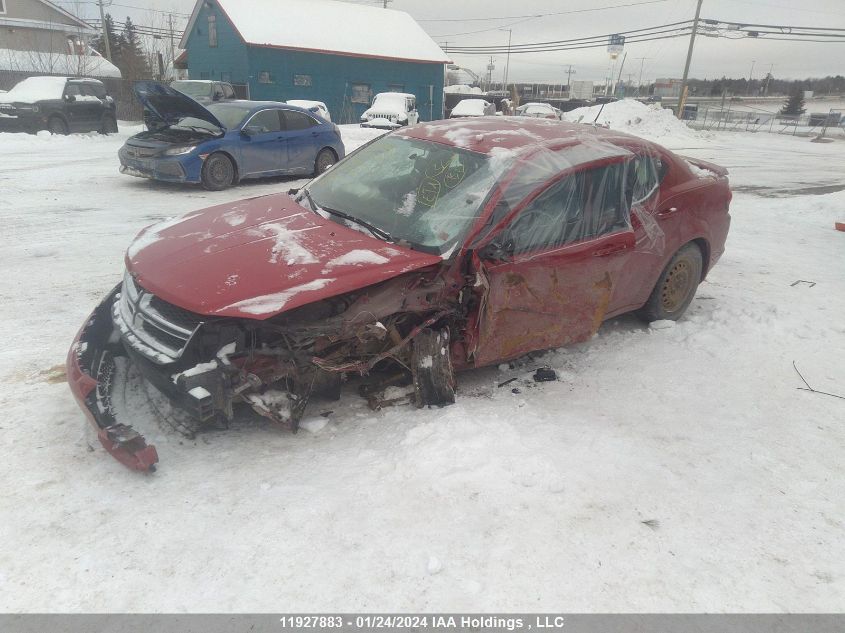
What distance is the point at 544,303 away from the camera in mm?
3668

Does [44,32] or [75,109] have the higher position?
[44,32]

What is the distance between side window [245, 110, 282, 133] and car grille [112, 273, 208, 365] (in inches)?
311

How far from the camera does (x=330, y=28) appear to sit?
30.9 metres

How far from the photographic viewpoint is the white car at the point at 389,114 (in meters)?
20.8

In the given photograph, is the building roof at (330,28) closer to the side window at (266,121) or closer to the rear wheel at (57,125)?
the rear wheel at (57,125)

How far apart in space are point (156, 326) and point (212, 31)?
33292 mm

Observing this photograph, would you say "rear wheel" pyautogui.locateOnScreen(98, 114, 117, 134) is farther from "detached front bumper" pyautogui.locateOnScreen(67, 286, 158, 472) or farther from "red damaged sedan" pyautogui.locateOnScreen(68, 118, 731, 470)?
"detached front bumper" pyautogui.locateOnScreen(67, 286, 158, 472)

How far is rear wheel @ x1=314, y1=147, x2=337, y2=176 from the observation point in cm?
1161

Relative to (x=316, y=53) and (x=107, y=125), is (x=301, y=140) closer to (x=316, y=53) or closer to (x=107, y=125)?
(x=107, y=125)

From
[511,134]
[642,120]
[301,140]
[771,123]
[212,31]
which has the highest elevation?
[212,31]

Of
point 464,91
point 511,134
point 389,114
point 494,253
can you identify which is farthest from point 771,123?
point 494,253
